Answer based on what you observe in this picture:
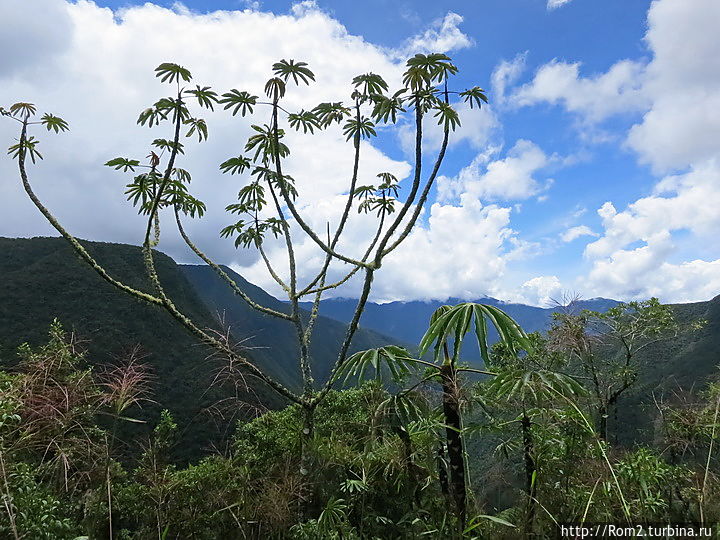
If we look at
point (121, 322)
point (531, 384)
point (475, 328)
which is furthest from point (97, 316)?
point (531, 384)

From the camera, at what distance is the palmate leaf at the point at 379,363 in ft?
19.7

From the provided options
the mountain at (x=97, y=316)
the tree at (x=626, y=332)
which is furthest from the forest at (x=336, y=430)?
the mountain at (x=97, y=316)

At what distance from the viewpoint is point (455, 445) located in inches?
181

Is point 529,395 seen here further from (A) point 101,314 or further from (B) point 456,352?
(A) point 101,314

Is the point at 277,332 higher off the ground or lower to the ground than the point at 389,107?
lower

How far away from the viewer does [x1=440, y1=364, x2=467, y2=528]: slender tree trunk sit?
4465mm

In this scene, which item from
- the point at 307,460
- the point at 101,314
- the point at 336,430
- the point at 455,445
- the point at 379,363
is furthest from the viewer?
the point at 101,314

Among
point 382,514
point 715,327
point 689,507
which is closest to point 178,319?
point 382,514

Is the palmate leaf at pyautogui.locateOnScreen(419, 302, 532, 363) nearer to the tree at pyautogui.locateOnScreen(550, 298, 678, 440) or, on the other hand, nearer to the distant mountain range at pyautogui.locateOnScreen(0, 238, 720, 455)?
the tree at pyautogui.locateOnScreen(550, 298, 678, 440)

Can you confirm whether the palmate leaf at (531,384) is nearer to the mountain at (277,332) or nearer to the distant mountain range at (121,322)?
the distant mountain range at (121,322)

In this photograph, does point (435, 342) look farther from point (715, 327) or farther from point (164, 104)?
point (715, 327)

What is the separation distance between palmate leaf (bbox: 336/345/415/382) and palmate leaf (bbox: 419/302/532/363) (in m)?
1.12

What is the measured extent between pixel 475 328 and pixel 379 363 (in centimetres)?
197

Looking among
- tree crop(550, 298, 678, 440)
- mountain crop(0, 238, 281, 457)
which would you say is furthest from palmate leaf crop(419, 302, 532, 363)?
mountain crop(0, 238, 281, 457)
